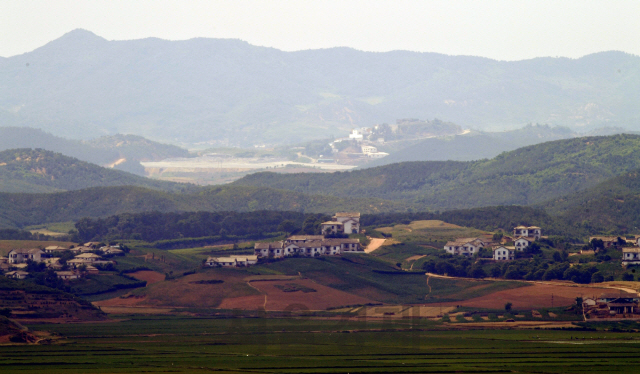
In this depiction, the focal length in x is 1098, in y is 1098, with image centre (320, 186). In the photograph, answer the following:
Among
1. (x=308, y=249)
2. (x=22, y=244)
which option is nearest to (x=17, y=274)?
(x=22, y=244)

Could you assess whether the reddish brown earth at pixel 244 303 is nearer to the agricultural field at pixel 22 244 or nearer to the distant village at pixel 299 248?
the distant village at pixel 299 248

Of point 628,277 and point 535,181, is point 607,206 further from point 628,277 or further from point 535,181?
point 535,181

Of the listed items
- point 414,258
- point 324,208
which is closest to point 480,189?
point 324,208

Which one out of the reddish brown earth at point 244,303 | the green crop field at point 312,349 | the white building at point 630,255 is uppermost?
the white building at point 630,255

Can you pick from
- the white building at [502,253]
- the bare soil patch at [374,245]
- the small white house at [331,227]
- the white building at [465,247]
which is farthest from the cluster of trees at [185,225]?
the white building at [502,253]

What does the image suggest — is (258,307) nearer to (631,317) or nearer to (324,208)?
(631,317)

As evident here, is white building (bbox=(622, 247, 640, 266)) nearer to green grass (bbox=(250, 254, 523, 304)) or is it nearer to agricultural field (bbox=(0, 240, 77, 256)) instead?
green grass (bbox=(250, 254, 523, 304))

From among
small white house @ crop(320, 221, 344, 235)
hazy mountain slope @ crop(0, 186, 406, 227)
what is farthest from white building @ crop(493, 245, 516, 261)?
hazy mountain slope @ crop(0, 186, 406, 227)
